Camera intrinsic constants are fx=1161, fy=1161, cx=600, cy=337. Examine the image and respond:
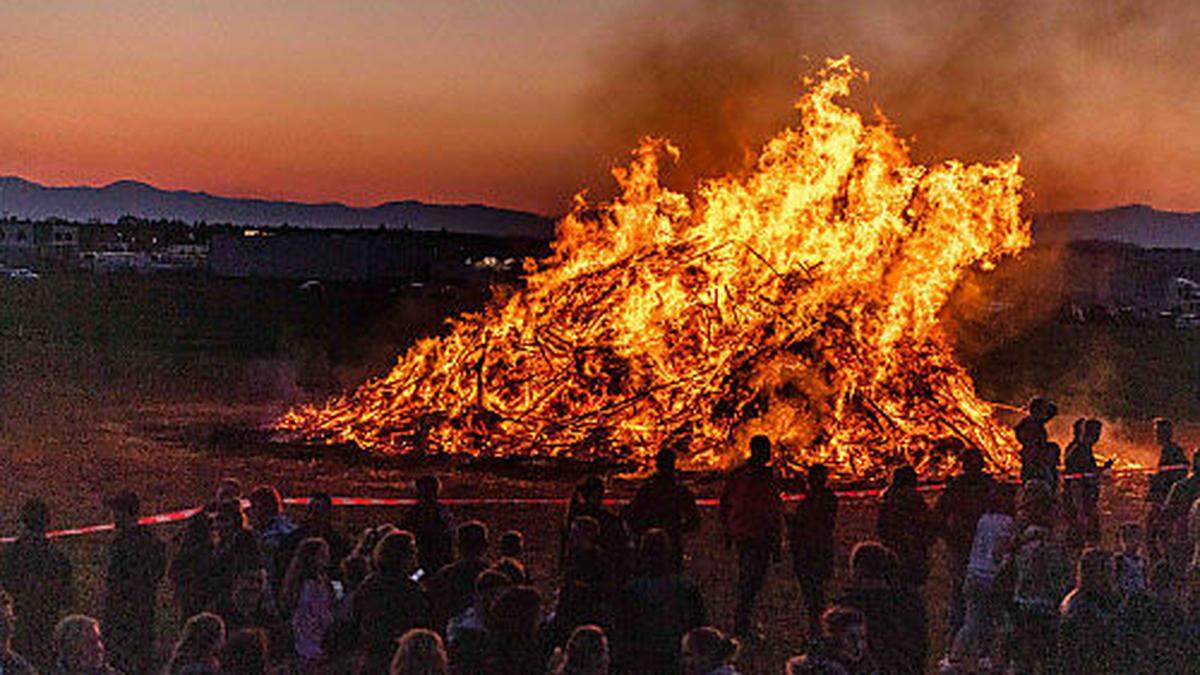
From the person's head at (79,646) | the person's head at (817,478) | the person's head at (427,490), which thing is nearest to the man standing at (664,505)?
the person's head at (817,478)

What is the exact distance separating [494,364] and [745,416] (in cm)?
391

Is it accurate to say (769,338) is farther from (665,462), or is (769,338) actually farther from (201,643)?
(201,643)

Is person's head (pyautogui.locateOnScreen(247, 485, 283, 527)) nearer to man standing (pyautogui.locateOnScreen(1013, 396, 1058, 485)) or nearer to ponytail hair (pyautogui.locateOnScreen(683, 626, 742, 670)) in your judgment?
ponytail hair (pyautogui.locateOnScreen(683, 626, 742, 670))

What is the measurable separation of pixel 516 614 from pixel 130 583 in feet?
8.66

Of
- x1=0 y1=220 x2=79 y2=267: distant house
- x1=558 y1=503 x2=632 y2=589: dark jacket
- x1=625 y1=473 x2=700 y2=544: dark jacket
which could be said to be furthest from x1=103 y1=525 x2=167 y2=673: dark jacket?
x1=0 y1=220 x2=79 y2=267: distant house

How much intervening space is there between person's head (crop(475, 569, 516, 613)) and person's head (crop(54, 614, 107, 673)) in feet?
5.73


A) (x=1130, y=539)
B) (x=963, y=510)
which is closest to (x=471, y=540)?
(x=963, y=510)

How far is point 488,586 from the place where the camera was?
5.78m

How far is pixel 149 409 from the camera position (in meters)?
20.3

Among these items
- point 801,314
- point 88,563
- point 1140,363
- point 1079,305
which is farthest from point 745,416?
point 1079,305

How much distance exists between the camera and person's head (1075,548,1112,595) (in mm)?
6203

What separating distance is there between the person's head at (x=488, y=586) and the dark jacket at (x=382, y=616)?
0.31 metres

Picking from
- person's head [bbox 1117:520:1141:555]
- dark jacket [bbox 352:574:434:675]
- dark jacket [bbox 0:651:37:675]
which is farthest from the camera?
person's head [bbox 1117:520:1141:555]

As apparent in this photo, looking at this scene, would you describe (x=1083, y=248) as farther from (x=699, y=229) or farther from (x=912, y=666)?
(x=912, y=666)
